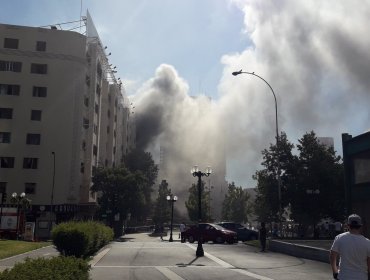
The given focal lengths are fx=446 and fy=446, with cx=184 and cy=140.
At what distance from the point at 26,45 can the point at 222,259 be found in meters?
46.3

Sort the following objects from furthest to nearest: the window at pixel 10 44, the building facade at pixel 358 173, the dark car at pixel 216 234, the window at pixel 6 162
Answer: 1. the window at pixel 10 44
2. the window at pixel 6 162
3. the dark car at pixel 216 234
4. the building facade at pixel 358 173

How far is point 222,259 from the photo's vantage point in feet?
70.0

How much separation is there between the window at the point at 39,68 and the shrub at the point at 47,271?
5431cm

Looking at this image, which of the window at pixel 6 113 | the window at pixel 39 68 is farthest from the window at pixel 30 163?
the window at pixel 39 68

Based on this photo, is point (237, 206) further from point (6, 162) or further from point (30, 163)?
point (6, 162)

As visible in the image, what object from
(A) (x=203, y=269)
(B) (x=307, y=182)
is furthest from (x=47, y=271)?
(B) (x=307, y=182)

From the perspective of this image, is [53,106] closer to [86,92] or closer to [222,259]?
[86,92]

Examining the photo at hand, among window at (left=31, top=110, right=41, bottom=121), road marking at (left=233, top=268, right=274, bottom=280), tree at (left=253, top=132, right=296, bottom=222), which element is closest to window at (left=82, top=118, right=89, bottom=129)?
window at (left=31, top=110, right=41, bottom=121)

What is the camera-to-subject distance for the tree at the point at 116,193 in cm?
5678

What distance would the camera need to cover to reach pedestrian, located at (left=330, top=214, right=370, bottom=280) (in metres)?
5.61

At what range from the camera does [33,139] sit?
186ft

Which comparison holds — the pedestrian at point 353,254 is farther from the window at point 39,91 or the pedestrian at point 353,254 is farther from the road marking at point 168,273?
the window at point 39,91

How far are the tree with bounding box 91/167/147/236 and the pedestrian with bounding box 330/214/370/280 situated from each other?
51774 mm

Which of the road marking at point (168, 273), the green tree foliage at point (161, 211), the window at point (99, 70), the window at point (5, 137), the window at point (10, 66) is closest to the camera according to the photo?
the road marking at point (168, 273)
